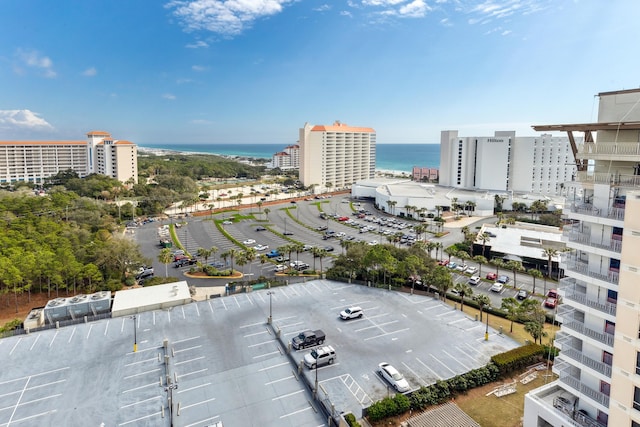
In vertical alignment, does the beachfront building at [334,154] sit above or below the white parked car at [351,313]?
above

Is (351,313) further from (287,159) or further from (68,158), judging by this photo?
(287,159)

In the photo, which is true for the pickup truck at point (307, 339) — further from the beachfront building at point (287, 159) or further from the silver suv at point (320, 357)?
the beachfront building at point (287, 159)

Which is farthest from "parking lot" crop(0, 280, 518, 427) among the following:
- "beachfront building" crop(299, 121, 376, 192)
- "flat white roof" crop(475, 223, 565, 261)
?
"beachfront building" crop(299, 121, 376, 192)

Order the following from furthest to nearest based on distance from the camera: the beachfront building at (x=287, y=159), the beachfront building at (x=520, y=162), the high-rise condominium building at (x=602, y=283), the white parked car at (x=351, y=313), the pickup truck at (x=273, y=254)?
the beachfront building at (x=287, y=159), the beachfront building at (x=520, y=162), the pickup truck at (x=273, y=254), the white parked car at (x=351, y=313), the high-rise condominium building at (x=602, y=283)

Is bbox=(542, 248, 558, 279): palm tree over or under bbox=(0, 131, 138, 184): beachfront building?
under

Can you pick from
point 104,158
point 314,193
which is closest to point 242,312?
point 314,193

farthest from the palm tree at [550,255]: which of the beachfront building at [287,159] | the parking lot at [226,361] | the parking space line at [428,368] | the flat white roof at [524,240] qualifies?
the beachfront building at [287,159]

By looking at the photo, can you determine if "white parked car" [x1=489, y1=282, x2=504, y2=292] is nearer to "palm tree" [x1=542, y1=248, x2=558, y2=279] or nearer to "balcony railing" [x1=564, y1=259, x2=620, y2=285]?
"palm tree" [x1=542, y1=248, x2=558, y2=279]
